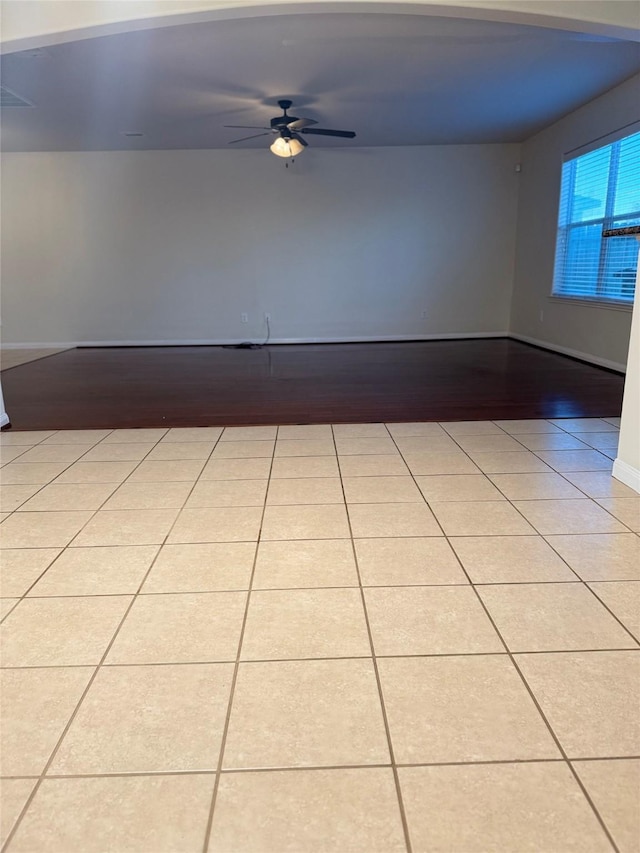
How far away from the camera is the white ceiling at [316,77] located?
385 cm

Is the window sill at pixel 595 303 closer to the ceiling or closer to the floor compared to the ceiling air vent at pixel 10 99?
closer to the floor

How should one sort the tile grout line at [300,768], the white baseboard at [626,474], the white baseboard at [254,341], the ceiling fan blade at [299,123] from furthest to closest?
the white baseboard at [254,341] < the ceiling fan blade at [299,123] < the white baseboard at [626,474] < the tile grout line at [300,768]

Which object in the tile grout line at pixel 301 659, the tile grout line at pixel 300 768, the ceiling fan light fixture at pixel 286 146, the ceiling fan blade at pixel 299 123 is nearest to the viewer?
the tile grout line at pixel 300 768

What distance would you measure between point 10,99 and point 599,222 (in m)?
5.67

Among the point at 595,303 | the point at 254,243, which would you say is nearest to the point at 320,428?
the point at 595,303

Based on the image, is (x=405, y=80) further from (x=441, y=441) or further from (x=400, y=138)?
(x=441, y=441)

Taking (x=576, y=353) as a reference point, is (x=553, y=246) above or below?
above

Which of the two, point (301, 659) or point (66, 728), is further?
point (301, 659)

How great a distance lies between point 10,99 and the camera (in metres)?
5.21

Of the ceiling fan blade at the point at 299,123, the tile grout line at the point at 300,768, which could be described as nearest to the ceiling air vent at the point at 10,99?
the ceiling fan blade at the point at 299,123

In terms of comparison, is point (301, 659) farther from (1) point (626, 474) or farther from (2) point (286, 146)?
(2) point (286, 146)

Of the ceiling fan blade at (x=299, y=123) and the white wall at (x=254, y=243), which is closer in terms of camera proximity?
the ceiling fan blade at (x=299, y=123)

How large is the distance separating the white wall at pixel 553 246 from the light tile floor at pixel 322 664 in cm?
342

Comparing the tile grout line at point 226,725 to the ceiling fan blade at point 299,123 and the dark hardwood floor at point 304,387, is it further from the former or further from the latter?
the ceiling fan blade at point 299,123
